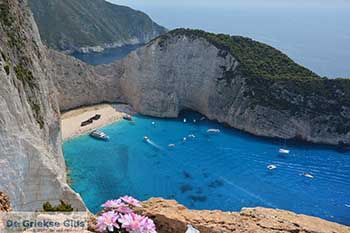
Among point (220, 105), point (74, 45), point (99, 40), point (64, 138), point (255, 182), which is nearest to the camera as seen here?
point (255, 182)

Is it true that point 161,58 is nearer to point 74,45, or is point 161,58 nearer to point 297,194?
point 297,194

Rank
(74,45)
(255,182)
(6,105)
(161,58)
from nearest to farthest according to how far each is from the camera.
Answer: (6,105), (255,182), (161,58), (74,45)

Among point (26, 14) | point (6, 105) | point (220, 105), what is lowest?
point (220, 105)

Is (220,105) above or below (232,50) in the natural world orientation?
below

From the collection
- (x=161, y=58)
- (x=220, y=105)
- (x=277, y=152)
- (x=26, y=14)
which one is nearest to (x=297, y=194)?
(x=277, y=152)

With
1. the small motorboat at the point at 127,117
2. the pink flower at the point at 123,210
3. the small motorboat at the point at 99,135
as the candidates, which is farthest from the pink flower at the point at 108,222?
the small motorboat at the point at 127,117

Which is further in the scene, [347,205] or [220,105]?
[220,105]
